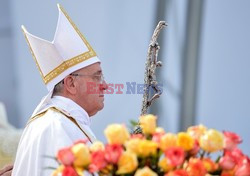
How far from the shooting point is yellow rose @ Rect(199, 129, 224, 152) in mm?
1008

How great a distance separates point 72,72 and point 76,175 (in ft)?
3.67

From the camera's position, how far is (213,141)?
1010mm

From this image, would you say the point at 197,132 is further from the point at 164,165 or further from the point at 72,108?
the point at 72,108

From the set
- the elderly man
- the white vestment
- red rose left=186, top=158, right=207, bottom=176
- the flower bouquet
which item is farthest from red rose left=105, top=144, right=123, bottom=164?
the elderly man

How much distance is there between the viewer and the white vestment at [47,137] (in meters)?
1.84

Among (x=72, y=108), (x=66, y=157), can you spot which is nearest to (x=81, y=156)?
(x=66, y=157)

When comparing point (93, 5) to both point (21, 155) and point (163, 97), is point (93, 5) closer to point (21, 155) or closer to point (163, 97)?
point (163, 97)

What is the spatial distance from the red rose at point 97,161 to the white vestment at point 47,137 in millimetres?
790

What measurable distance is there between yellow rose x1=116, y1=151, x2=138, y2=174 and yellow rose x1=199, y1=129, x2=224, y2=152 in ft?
0.39

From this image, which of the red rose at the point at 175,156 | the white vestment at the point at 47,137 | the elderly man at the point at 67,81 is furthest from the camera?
the elderly man at the point at 67,81

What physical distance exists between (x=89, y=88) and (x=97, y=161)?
1.14 metres

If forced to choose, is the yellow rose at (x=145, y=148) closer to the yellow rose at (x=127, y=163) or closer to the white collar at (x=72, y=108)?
the yellow rose at (x=127, y=163)

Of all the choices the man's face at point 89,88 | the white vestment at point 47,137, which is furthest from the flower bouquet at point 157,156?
the man's face at point 89,88

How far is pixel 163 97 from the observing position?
10.9 feet
